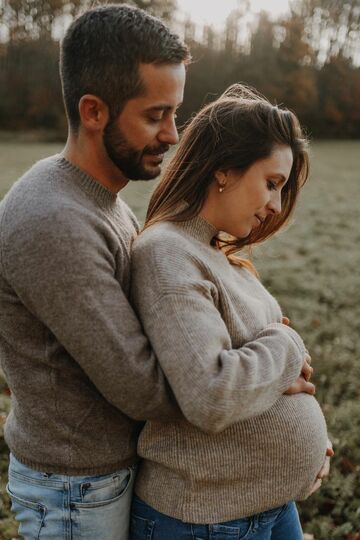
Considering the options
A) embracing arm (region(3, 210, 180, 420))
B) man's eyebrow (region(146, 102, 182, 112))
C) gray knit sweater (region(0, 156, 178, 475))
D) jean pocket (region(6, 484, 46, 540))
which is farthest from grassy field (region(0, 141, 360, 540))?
man's eyebrow (region(146, 102, 182, 112))

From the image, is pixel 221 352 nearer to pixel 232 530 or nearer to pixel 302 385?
pixel 302 385

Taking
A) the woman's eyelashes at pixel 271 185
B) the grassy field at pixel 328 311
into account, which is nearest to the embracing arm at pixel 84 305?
the woman's eyelashes at pixel 271 185

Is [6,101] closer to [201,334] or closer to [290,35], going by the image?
[290,35]

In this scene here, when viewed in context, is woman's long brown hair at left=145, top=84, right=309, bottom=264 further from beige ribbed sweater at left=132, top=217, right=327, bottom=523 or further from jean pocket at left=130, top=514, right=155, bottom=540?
jean pocket at left=130, top=514, right=155, bottom=540

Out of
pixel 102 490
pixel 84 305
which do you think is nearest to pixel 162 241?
pixel 84 305

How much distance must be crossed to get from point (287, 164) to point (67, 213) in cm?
81

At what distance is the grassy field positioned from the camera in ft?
11.6

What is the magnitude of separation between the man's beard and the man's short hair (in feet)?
0.18

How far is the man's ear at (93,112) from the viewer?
1844 millimetres

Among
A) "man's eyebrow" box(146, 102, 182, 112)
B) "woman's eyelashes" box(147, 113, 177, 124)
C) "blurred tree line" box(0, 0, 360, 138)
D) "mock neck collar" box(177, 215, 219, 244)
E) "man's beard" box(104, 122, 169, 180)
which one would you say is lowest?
"blurred tree line" box(0, 0, 360, 138)

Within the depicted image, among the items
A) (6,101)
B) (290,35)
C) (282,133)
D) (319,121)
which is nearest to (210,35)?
(290,35)

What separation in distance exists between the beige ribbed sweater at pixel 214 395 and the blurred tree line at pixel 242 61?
1183 inches

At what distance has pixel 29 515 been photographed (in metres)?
1.88

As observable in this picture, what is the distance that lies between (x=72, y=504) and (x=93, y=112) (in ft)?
3.86
